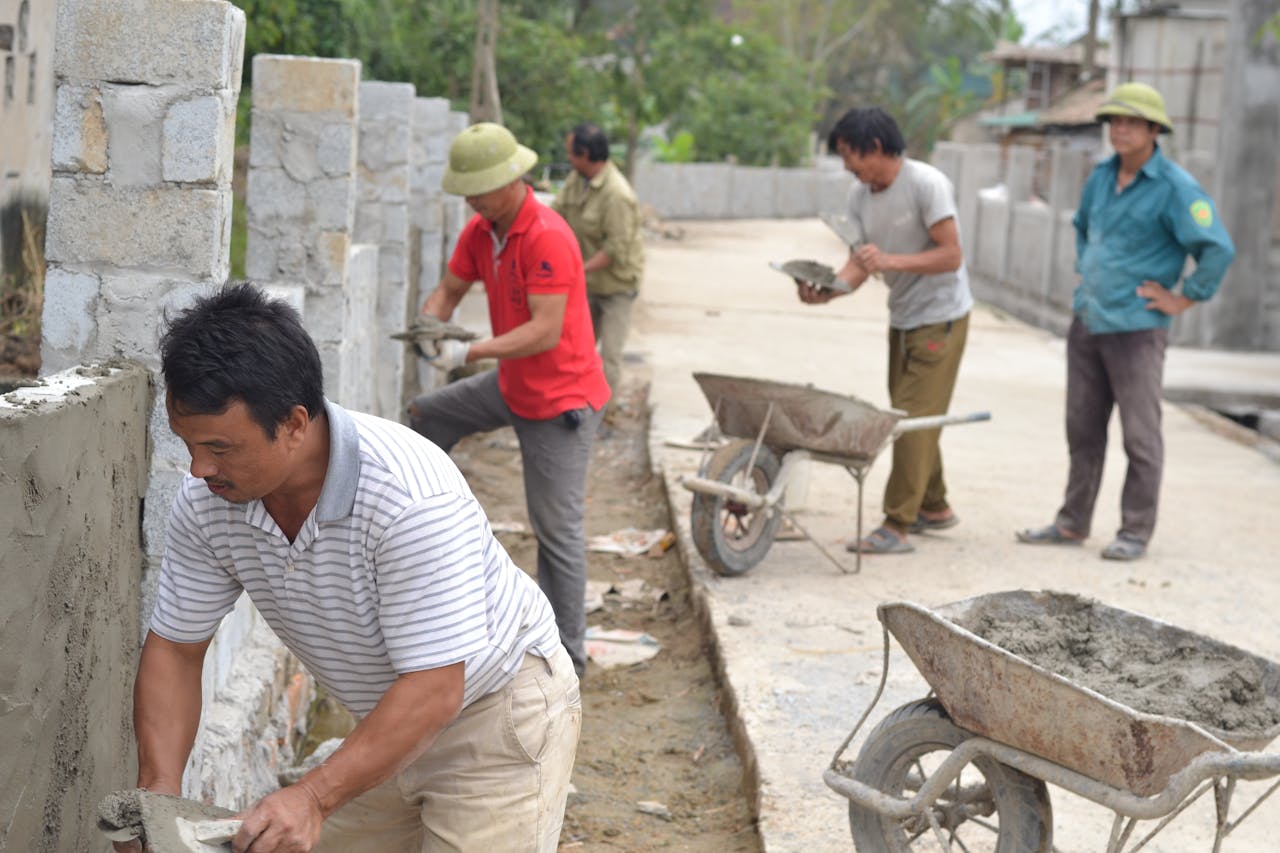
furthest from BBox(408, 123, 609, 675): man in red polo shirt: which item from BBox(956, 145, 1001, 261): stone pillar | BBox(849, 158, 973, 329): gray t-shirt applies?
BBox(956, 145, 1001, 261): stone pillar

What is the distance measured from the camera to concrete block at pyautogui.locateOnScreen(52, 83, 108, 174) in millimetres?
3557

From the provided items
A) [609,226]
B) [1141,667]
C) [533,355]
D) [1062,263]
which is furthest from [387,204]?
[1062,263]

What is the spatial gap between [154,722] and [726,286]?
17.6 m

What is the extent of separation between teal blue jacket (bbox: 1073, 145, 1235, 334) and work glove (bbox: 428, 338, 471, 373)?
3.02 metres

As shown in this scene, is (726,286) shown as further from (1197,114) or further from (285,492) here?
(285,492)

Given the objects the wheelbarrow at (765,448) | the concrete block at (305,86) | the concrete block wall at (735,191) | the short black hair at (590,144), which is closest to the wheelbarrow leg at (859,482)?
the wheelbarrow at (765,448)

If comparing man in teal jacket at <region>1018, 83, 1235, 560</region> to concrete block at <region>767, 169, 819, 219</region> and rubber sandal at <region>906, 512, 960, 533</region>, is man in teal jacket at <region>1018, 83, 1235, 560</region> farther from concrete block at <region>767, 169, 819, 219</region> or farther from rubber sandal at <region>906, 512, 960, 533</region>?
concrete block at <region>767, 169, 819, 219</region>

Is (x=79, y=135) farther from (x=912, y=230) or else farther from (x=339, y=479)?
(x=912, y=230)

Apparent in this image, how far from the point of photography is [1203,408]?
12.7 m

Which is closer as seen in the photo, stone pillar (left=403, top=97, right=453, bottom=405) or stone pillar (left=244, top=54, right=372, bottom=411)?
stone pillar (left=244, top=54, right=372, bottom=411)

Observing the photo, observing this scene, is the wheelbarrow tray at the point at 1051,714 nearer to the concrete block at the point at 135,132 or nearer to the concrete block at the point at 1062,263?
the concrete block at the point at 135,132

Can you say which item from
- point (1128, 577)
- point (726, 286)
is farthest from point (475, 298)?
point (1128, 577)

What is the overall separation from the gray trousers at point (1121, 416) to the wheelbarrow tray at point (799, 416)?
3.85ft

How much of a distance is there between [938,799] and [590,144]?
613 cm
